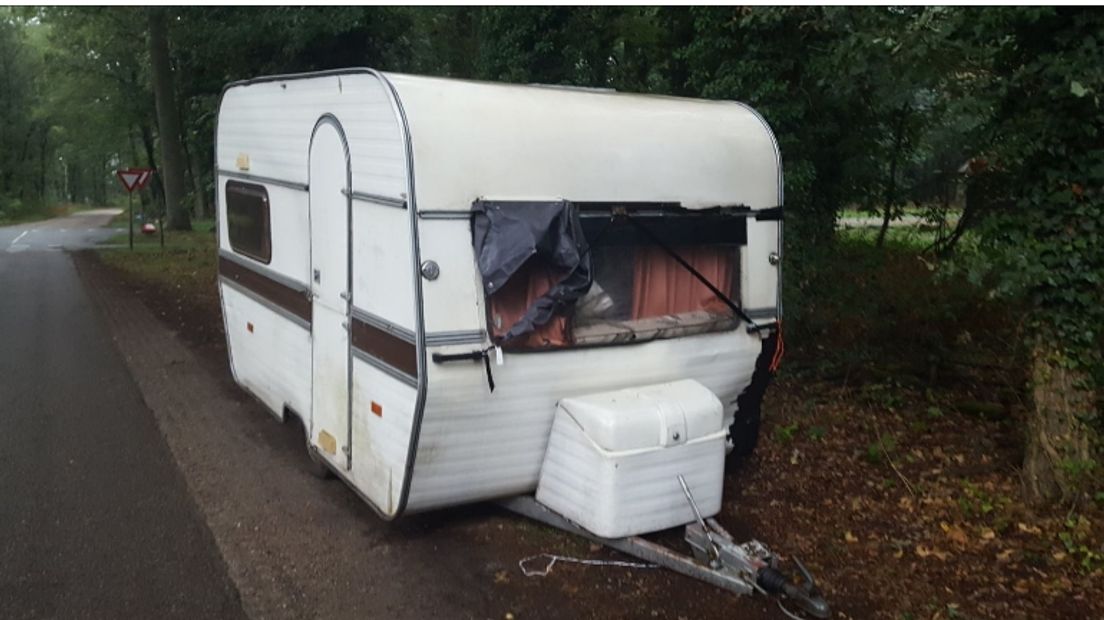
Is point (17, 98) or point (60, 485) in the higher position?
point (17, 98)

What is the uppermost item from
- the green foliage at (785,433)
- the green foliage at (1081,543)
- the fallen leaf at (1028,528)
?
the green foliage at (1081,543)

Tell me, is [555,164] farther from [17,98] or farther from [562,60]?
[17,98]

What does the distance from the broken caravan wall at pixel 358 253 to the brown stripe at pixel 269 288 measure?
53 millimetres

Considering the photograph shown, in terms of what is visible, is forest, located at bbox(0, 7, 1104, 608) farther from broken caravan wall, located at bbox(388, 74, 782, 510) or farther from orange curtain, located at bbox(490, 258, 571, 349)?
orange curtain, located at bbox(490, 258, 571, 349)

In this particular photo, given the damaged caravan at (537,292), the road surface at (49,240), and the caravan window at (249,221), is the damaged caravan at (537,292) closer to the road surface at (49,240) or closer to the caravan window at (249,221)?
the caravan window at (249,221)

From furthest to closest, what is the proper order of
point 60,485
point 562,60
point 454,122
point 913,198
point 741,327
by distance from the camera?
point 562,60, point 913,198, point 60,485, point 741,327, point 454,122

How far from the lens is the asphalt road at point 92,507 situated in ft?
15.2

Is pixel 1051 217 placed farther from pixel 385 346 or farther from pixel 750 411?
pixel 385 346

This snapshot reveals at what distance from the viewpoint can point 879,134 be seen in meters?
9.14

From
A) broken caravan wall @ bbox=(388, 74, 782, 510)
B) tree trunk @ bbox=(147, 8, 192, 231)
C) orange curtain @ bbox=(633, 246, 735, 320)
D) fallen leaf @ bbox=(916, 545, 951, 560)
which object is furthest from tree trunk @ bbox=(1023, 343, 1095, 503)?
tree trunk @ bbox=(147, 8, 192, 231)

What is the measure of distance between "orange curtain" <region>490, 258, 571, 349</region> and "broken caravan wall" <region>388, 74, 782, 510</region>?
0.26 feet

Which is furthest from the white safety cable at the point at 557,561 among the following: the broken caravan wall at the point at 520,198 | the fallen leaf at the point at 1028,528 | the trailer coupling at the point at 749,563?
the fallen leaf at the point at 1028,528

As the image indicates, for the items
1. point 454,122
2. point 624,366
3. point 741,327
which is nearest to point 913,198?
point 741,327

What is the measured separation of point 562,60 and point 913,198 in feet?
17.0
